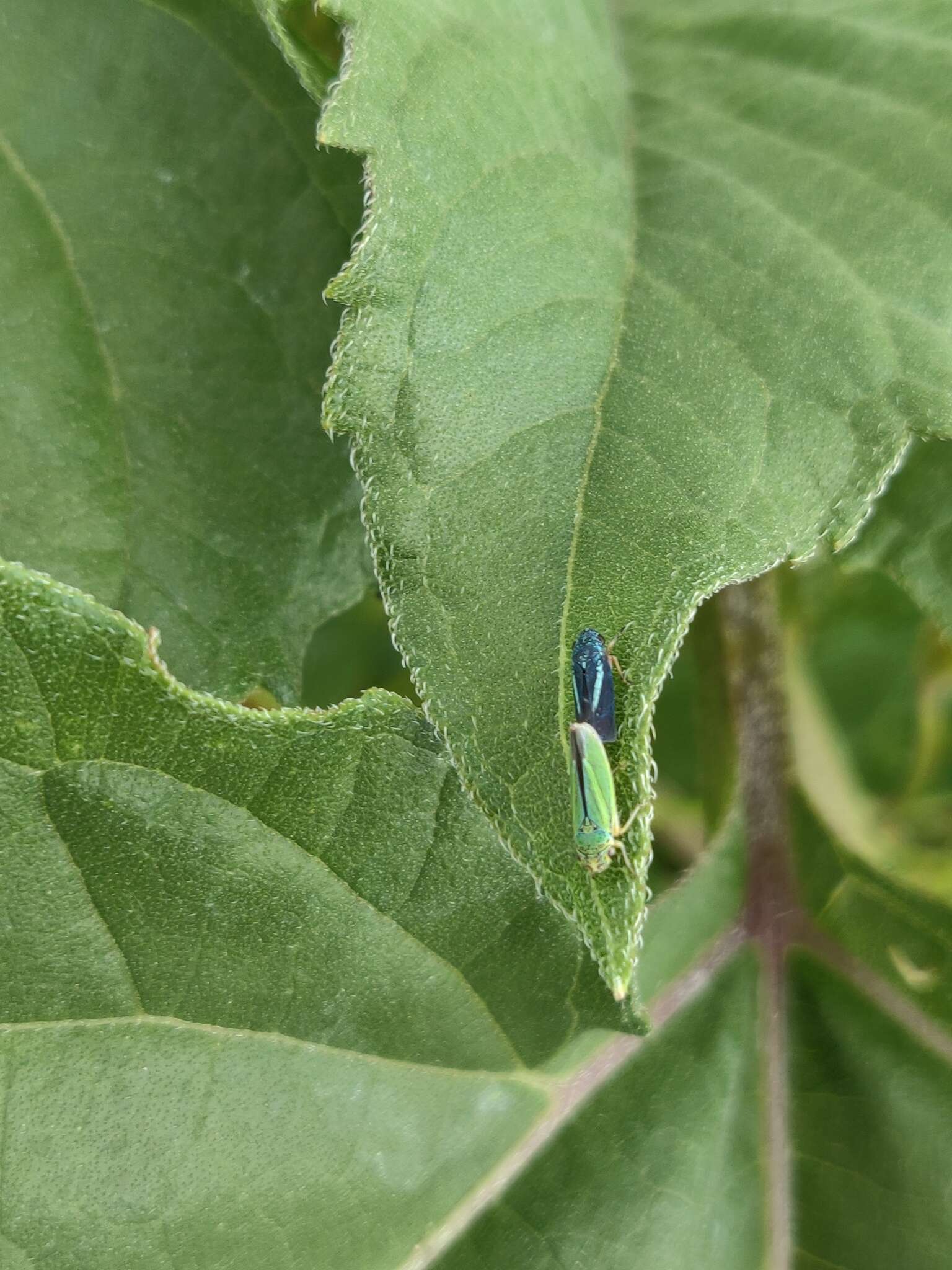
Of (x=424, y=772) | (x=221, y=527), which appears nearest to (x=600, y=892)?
(x=424, y=772)

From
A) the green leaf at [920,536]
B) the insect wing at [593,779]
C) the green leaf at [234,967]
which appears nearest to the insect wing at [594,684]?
the insect wing at [593,779]

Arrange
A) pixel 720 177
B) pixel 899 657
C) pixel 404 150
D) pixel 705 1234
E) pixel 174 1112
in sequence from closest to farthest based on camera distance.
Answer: pixel 404 150 < pixel 174 1112 < pixel 720 177 < pixel 705 1234 < pixel 899 657

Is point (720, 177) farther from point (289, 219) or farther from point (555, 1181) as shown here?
point (555, 1181)

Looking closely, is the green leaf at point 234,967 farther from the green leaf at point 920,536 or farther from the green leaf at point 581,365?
the green leaf at point 920,536

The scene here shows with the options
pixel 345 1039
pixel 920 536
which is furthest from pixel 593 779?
pixel 920 536

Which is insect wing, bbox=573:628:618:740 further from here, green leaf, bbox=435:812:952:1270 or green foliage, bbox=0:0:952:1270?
→ green leaf, bbox=435:812:952:1270

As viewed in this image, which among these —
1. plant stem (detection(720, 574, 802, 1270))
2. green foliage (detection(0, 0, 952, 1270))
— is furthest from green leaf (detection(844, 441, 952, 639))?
plant stem (detection(720, 574, 802, 1270))
